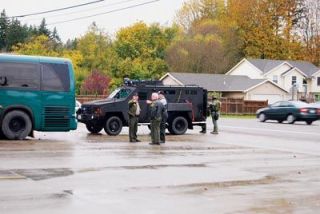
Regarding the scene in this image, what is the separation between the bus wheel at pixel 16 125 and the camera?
20547 millimetres

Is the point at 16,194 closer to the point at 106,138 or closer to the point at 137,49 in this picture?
the point at 106,138

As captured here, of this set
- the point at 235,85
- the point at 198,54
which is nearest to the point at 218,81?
the point at 235,85

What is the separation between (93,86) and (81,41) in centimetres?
3067

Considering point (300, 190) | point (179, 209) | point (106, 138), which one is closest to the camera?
point (179, 209)

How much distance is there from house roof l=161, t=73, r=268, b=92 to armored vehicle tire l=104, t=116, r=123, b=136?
1897 inches

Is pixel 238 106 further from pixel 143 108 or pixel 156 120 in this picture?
pixel 156 120

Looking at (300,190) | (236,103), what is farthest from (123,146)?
(236,103)

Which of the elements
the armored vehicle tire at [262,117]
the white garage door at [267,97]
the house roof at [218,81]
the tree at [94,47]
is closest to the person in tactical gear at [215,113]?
the armored vehicle tire at [262,117]

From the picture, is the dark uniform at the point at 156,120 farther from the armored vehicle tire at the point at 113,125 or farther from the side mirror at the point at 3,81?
the side mirror at the point at 3,81

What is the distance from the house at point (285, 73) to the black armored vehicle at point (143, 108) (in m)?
55.9

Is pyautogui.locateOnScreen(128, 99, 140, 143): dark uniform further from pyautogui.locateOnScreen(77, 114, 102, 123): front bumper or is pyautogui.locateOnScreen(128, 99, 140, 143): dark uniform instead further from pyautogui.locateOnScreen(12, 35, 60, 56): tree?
pyautogui.locateOnScreen(12, 35, 60, 56): tree

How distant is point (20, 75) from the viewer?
20797 millimetres

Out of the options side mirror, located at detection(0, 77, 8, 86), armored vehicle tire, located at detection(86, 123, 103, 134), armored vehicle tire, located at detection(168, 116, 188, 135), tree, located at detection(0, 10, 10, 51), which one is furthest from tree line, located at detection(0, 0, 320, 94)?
side mirror, located at detection(0, 77, 8, 86)

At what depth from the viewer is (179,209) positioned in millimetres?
9281
